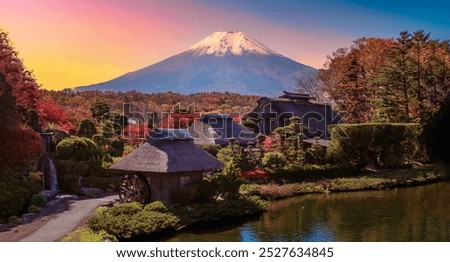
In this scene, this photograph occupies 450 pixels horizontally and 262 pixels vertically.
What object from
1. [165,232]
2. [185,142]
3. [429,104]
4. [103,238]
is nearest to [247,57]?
[185,142]

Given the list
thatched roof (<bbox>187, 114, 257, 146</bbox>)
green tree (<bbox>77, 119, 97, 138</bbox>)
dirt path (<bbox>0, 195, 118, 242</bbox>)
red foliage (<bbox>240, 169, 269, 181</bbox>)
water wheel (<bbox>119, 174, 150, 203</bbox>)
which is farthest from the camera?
thatched roof (<bbox>187, 114, 257, 146</bbox>)

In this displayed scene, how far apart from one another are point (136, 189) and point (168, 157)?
5.25ft

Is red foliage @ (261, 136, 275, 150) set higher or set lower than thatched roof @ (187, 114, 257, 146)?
lower

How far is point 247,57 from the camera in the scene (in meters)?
17.1

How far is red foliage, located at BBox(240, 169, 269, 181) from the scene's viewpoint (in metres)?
21.5

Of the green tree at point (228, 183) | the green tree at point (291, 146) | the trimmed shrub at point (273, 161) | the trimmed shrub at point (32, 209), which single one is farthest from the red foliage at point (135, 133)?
the trimmed shrub at point (32, 209)

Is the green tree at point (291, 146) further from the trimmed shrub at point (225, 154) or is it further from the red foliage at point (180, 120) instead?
the red foliage at point (180, 120)

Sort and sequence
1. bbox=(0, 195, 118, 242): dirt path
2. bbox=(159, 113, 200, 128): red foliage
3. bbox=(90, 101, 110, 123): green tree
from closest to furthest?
bbox=(0, 195, 118, 242): dirt path → bbox=(90, 101, 110, 123): green tree → bbox=(159, 113, 200, 128): red foliage

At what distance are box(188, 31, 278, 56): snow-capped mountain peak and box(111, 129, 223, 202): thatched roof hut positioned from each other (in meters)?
3.23

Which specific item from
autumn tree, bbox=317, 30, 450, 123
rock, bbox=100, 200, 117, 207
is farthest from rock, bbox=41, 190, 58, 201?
autumn tree, bbox=317, 30, 450, 123

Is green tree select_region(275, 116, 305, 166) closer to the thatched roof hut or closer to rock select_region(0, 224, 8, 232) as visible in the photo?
the thatched roof hut

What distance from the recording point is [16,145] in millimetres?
15430
